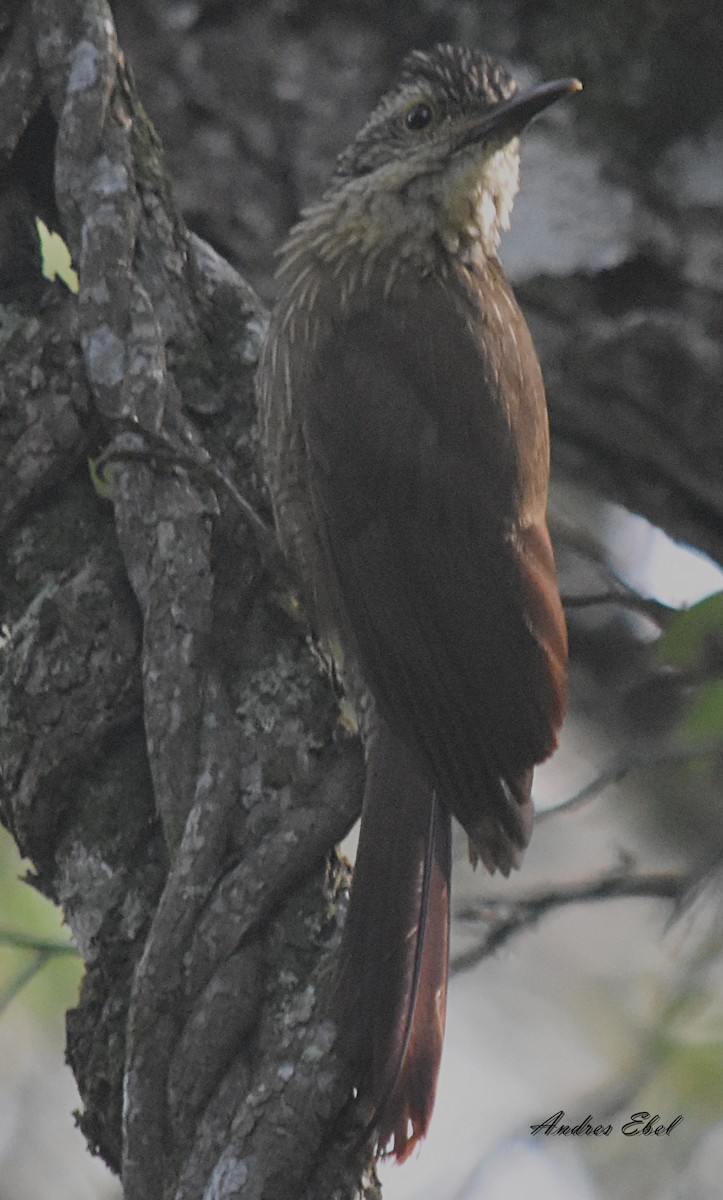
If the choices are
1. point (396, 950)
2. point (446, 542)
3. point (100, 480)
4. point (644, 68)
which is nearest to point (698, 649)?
point (446, 542)

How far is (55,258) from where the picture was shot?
1745 millimetres

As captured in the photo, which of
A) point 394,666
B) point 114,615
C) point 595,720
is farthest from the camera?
point 595,720

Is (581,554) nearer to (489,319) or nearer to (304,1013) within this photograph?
(489,319)

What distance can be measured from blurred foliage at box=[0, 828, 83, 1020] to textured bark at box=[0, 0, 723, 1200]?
3.67 ft

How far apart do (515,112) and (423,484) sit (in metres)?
0.57

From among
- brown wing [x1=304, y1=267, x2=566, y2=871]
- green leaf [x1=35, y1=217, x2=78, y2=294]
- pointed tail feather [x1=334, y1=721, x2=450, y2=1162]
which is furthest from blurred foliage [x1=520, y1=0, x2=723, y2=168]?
pointed tail feather [x1=334, y1=721, x2=450, y2=1162]

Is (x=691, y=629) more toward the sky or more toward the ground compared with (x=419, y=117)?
more toward the ground

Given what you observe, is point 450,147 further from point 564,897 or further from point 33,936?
point 33,936

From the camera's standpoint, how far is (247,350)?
1762 millimetres

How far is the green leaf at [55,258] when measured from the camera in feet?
5.42

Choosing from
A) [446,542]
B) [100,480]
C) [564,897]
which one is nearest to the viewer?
[100,480]

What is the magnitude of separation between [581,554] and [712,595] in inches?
27.8

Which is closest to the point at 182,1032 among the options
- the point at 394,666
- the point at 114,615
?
the point at 114,615

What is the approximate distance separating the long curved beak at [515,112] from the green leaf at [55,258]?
27.2 inches
